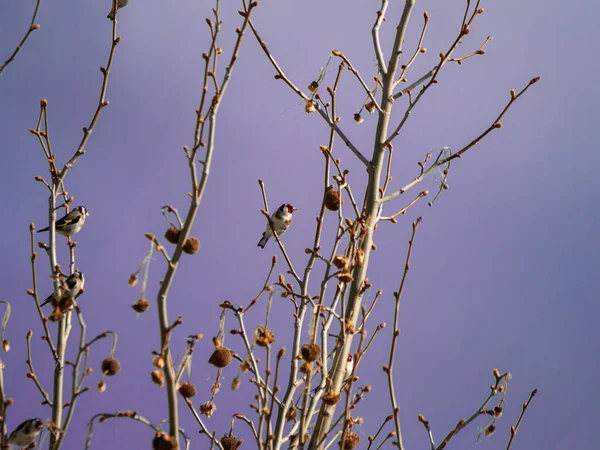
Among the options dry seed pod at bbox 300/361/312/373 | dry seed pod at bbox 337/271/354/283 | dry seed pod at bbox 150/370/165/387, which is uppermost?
dry seed pod at bbox 337/271/354/283

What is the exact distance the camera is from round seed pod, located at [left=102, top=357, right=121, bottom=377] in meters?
2.21

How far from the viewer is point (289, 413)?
2.61 m

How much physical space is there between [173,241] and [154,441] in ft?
3.04

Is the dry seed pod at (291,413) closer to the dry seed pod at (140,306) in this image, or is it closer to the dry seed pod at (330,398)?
the dry seed pod at (330,398)

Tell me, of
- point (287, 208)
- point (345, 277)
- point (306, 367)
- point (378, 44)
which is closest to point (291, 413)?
point (306, 367)

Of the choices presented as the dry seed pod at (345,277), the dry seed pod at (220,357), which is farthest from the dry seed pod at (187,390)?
the dry seed pod at (345,277)

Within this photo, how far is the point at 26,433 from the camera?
11.6ft

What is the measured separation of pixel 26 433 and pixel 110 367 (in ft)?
5.69

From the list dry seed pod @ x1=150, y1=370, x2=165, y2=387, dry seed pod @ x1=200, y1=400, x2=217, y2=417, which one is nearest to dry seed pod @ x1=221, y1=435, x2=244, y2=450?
dry seed pod @ x1=200, y1=400, x2=217, y2=417

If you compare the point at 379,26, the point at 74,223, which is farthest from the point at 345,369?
the point at 74,223

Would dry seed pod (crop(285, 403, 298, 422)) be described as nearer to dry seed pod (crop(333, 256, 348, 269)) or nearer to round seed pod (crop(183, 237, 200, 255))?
dry seed pod (crop(333, 256, 348, 269))

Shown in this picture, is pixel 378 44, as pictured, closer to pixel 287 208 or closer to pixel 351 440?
pixel 351 440

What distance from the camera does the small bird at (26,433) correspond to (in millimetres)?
3510

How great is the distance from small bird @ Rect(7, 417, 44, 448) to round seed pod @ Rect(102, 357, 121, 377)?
5.31 ft
